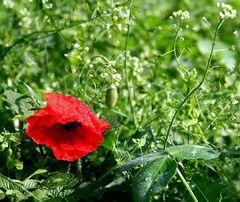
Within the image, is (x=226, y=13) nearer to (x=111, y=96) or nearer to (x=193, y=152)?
(x=193, y=152)

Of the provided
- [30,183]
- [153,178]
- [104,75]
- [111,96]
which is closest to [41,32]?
[111,96]

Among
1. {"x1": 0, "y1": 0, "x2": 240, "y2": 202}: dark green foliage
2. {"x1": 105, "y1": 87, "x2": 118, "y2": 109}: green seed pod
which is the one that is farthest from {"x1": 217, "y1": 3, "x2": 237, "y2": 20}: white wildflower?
{"x1": 105, "y1": 87, "x2": 118, "y2": 109}: green seed pod

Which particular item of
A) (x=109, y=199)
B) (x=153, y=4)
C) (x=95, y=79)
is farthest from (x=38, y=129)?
(x=153, y=4)

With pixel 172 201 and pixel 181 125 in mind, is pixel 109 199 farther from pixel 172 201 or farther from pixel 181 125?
pixel 181 125

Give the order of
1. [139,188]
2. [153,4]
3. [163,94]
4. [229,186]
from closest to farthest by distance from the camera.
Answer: [139,188] < [229,186] < [163,94] < [153,4]

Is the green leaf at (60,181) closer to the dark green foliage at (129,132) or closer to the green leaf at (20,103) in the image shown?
the dark green foliage at (129,132)

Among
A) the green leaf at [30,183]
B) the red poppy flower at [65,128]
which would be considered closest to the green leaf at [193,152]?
the red poppy flower at [65,128]
